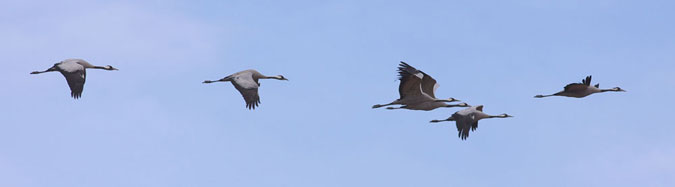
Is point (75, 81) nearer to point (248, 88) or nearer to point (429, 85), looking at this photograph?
point (248, 88)

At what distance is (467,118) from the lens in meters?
35.5

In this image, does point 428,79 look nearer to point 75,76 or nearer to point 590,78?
point 590,78

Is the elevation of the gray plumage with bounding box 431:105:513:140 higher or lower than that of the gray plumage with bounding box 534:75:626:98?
lower

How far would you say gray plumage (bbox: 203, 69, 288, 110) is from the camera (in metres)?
34.5

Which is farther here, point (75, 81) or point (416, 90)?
point (75, 81)

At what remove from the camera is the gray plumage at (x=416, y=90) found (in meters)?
33.9

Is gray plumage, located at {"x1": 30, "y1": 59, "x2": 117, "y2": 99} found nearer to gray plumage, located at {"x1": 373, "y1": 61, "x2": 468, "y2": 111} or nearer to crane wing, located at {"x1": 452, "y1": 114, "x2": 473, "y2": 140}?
gray plumage, located at {"x1": 373, "y1": 61, "x2": 468, "y2": 111}

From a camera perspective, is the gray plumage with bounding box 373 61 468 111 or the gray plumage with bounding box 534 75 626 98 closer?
the gray plumage with bounding box 373 61 468 111

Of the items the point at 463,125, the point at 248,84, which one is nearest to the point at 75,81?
the point at 248,84

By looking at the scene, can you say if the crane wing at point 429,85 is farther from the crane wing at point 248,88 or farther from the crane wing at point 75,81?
the crane wing at point 75,81

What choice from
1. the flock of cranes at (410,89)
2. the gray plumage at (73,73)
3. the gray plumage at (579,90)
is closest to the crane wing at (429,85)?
the flock of cranes at (410,89)

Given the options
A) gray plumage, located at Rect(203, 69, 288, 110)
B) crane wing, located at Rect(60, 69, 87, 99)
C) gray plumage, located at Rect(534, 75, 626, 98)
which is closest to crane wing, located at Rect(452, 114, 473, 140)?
gray plumage, located at Rect(534, 75, 626, 98)

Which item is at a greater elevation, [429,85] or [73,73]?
[429,85]

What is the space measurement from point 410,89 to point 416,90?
0.15m
